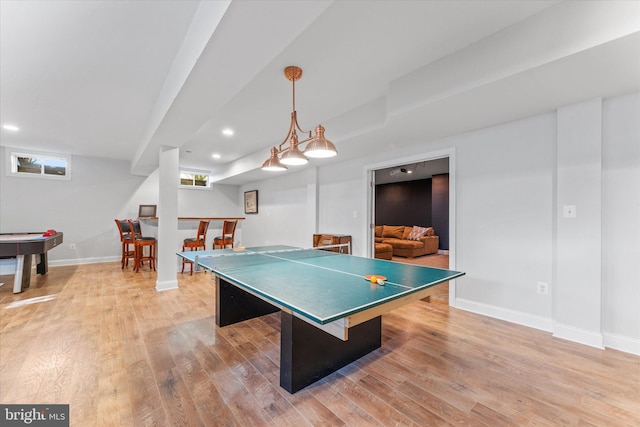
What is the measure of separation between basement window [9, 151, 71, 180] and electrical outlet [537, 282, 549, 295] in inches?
344

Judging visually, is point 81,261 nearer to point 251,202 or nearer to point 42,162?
point 42,162

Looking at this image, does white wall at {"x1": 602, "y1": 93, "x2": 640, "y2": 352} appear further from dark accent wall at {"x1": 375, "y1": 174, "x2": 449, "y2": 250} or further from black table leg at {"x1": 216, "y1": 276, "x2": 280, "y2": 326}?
Result: dark accent wall at {"x1": 375, "y1": 174, "x2": 449, "y2": 250}

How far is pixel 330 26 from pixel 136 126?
3.75m

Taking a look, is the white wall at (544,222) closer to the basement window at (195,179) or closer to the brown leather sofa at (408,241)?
the brown leather sofa at (408,241)

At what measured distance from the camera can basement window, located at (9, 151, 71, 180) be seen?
5613 millimetres

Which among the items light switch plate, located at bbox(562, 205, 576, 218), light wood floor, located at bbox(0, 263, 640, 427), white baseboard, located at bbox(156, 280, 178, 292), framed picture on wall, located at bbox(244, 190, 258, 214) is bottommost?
light wood floor, located at bbox(0, 263, 640, 427)

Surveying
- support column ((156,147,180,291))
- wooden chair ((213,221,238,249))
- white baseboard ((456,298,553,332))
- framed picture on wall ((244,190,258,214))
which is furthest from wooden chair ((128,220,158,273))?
white baseboard ((456,298,553,332))

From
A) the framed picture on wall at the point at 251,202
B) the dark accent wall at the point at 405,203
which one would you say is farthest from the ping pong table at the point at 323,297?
the dark accent wall at the point at 405,203

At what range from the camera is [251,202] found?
7.88 metres

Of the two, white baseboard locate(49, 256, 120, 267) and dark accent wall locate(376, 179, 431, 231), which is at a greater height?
dark accent wall locate(376, 179, 431, 231)

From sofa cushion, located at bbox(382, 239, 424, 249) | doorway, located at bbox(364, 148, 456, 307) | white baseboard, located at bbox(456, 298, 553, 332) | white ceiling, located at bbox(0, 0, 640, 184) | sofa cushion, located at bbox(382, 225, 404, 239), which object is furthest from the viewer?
sofa cushion, located at bbox(382, 225, 404, 239)

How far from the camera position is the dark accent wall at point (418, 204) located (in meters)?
7.98

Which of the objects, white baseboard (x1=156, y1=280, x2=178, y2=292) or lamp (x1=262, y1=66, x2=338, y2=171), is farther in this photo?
white baseboard (x1=156, y1=280, x2=178, y2=292)

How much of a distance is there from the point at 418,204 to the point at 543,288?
605cm
